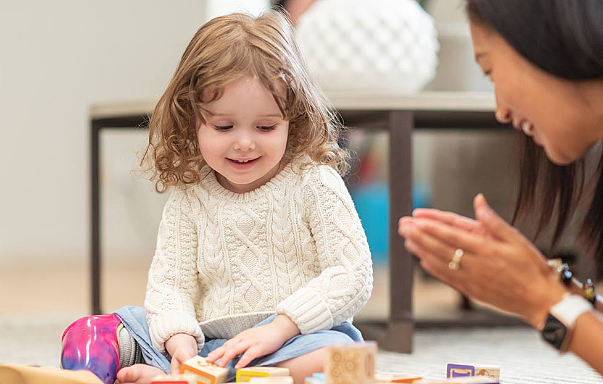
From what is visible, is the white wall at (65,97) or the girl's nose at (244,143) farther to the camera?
the white wall at (65,97)

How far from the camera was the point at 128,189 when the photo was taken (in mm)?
3631

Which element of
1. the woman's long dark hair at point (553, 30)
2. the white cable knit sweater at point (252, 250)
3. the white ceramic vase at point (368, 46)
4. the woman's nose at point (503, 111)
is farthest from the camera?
the white ceramic vase at point (368, 46)

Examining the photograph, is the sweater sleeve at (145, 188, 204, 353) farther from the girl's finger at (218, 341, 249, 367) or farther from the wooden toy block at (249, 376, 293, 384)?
the wooden toy block at (249, 376, 293, 384)

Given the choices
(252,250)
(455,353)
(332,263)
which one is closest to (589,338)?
(332,263)

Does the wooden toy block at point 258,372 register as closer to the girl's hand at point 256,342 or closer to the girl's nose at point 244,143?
the girl's hand at point 256,342

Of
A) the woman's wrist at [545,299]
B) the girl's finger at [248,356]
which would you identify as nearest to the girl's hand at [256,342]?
the girl's finger at [248,356]

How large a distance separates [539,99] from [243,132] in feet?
1.29

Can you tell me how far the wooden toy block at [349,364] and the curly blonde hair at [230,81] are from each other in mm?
391

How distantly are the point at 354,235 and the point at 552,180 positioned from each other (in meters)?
0.26

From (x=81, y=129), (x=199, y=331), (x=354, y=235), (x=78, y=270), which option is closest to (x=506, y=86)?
(x=354, y=235)

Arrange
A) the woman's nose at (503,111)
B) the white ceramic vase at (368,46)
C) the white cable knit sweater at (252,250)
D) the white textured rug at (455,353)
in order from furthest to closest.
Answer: the white ceramic vase at (368,46), the white textured rug at (455,353), the white cable knit sweater at (252,250), the woman's nose at (503,111)

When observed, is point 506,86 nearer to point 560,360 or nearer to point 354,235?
point 354,235

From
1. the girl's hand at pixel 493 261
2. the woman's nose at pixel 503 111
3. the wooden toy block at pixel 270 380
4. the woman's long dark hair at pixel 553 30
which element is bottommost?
the wooden toy block at pixel 270 380

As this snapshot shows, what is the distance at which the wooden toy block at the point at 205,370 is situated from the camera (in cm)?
93
